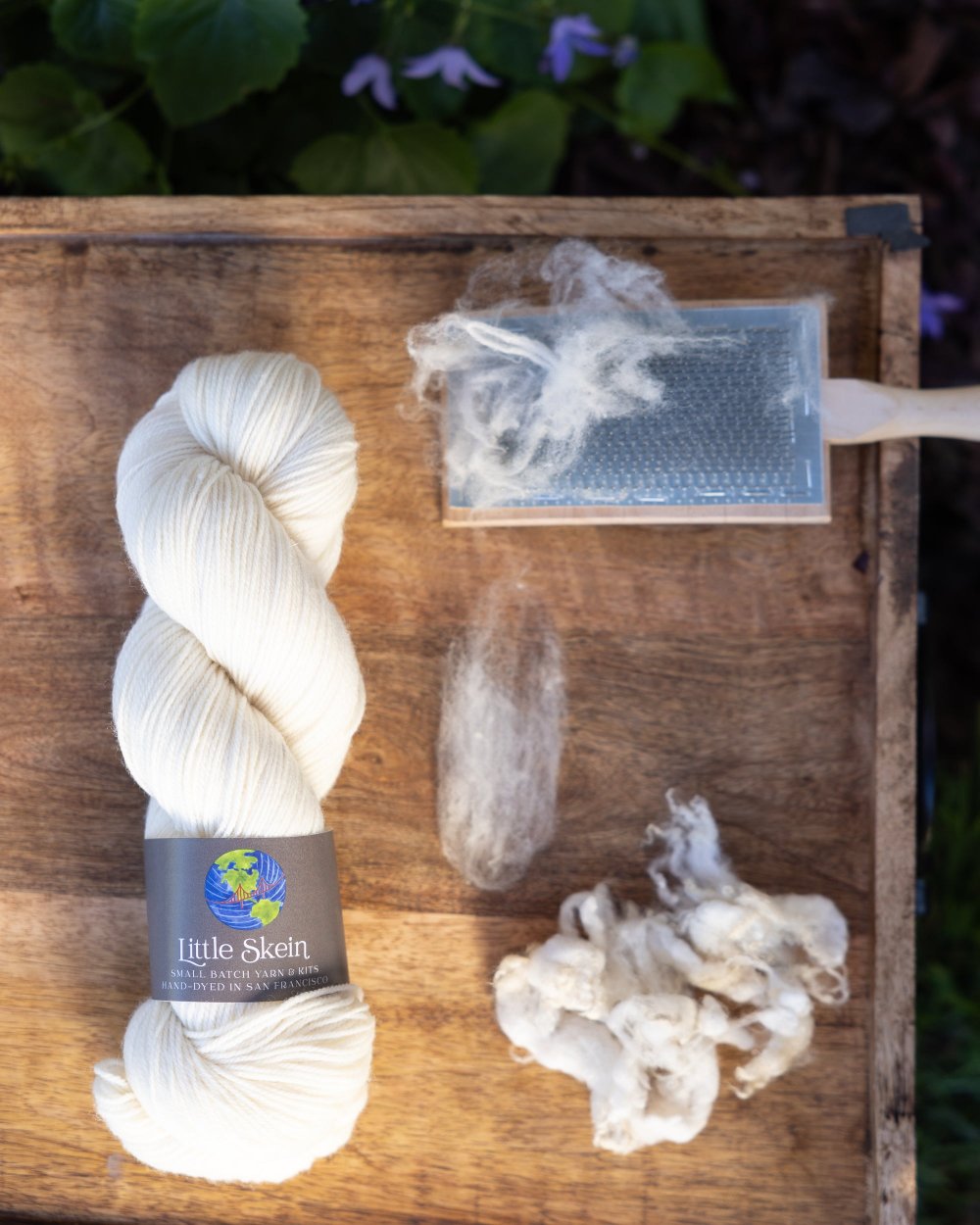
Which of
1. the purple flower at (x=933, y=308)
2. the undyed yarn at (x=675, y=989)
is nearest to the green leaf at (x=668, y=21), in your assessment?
the purple flower at (x=933, y=308)

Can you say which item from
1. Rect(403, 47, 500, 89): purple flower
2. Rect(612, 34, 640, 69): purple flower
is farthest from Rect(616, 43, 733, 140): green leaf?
Rect(403, 47, 500, 89): purple flower

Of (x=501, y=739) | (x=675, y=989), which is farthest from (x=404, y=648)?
(x=675, y=989)

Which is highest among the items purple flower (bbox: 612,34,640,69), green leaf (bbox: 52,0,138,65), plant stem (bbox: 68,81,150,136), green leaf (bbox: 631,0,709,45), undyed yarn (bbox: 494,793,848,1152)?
green leaf (bbox: 631,0,709,45)

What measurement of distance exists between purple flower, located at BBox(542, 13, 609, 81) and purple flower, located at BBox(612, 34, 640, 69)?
0.20ft

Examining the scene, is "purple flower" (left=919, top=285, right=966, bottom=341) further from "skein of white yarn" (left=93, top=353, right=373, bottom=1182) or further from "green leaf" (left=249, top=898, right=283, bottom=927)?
"green leaf" (left=249, top=898, right=283, bottom=927)

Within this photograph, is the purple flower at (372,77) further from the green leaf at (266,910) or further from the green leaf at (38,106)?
the green leaf at (266,910)

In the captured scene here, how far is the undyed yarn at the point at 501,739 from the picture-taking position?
0.91m

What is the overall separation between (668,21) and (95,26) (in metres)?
0.58

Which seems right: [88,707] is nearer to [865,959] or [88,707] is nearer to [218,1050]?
[218,1050]

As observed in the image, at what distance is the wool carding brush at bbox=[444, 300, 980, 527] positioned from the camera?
0.87 metres

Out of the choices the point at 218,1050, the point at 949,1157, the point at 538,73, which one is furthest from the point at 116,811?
the point at 949,1157

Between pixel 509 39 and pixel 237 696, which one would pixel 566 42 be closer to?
pixel 509 39

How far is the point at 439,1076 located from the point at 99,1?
991mm

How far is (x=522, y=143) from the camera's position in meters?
1.05
